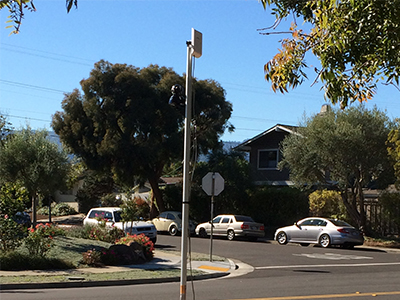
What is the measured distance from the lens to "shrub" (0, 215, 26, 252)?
1496 cm

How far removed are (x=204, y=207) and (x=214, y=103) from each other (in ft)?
24.6

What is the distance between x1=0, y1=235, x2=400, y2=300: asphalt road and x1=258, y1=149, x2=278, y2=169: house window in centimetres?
1817

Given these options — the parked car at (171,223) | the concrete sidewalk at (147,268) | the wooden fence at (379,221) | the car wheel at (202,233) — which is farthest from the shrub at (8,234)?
the wooden fence at (379,221)

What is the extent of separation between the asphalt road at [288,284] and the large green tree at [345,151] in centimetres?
753

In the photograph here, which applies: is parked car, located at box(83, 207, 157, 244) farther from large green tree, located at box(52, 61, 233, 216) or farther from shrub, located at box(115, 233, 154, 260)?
large green tree, located at box(52, 61, 233, 216)

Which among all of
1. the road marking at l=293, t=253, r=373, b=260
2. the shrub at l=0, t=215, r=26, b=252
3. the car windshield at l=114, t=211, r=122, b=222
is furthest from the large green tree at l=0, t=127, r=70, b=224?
the road marking at l=293, t=253, r=373, b=260

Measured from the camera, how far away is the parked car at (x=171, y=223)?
32000 millimetres

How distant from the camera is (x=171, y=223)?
32344 mm

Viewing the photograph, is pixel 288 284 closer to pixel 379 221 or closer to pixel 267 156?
pixel 379 221

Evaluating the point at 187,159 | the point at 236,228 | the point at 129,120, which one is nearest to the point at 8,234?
the point at 187,159

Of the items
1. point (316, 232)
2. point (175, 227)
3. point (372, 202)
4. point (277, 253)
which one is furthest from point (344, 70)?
point (175, 227)

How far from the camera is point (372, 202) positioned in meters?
29.2

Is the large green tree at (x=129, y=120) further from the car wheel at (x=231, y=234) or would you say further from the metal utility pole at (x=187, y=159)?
the metal utility pole at (x=187, y=159)

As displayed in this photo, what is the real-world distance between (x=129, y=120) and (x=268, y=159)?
34.8 feet
